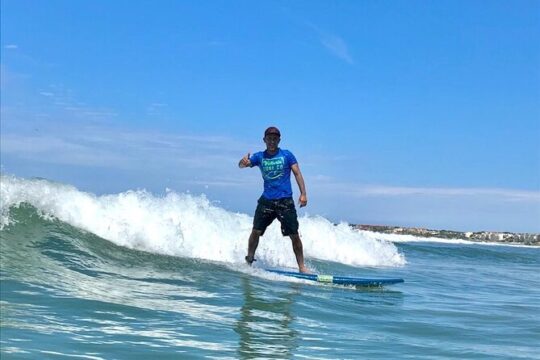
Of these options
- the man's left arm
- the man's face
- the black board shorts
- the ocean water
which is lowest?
the ocean water

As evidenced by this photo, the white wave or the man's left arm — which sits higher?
the man's left arm

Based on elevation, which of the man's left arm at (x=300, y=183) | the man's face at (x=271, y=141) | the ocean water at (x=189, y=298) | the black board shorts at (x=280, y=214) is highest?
the man's face at (x=271, y=141)

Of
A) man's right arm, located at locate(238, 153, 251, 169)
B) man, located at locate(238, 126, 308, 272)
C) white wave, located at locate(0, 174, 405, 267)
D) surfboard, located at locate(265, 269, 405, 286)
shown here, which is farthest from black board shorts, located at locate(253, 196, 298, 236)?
white wave, located at locate(0, 174, 405, 267)

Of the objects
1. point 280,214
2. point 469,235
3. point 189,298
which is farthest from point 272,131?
point 469,235

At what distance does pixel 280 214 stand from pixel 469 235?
1587 inches

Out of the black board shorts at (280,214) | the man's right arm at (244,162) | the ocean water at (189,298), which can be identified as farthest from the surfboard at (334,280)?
the man's right arm at (244,162)

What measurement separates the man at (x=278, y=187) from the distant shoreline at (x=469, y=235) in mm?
33590

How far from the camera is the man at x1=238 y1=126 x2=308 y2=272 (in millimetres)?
8188

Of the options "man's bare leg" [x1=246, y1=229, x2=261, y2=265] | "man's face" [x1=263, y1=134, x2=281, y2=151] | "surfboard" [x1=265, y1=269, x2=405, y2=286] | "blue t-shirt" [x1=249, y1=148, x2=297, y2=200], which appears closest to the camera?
"surfboard" [x1=265, y1=269, x2=405, y2=286]

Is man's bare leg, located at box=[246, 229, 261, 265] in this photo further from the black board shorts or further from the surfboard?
the surfboard

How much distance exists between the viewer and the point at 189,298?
5.53 m

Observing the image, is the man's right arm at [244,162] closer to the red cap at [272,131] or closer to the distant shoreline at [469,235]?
the red cap at [272,131]

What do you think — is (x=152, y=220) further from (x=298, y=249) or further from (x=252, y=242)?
(x=298, y=249)

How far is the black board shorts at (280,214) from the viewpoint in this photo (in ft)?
26.9
